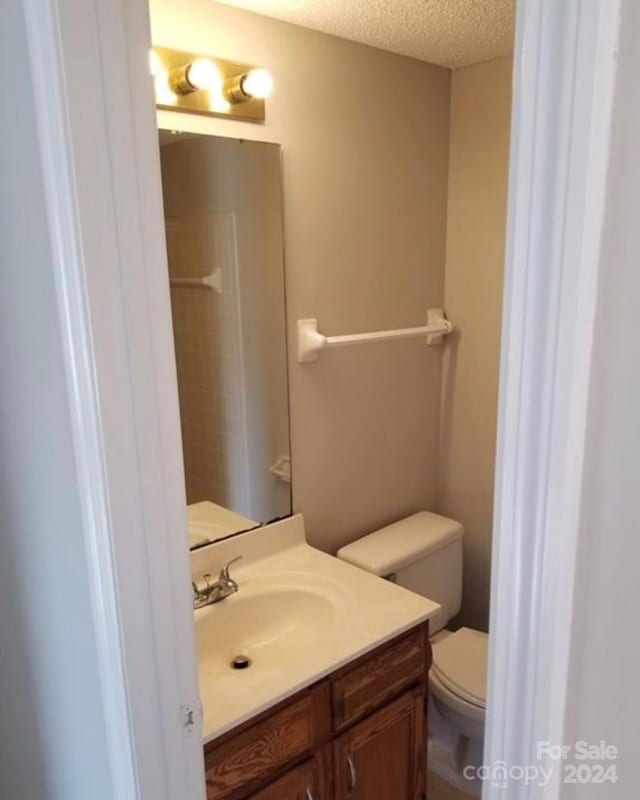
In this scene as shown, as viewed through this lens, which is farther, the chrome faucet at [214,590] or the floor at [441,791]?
the floor at [441,791]

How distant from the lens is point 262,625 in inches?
65.8

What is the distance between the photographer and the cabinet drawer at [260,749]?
126cm

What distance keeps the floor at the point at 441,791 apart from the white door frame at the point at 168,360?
1396 mm

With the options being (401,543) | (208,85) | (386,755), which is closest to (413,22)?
(208,85)

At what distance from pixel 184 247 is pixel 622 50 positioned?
54.9 inches

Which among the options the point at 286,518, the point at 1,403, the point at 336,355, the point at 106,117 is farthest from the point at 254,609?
the point at 106,117

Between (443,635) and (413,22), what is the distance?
1.86 meters

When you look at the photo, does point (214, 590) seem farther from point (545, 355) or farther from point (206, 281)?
point (545, 355)

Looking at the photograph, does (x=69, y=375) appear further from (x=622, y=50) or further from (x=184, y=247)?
(x=184, y=247)

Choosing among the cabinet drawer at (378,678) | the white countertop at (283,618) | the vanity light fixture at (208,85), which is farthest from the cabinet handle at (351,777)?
the vanity light fixture at (208,85)

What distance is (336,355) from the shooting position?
1969 millimetres

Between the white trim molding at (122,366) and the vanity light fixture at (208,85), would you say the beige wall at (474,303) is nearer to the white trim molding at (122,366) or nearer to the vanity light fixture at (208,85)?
the vanity light fixture at (208,85)

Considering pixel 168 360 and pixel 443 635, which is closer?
pixel 168 360

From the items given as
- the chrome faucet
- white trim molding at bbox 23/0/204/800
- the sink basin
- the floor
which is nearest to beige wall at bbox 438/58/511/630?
the floor
